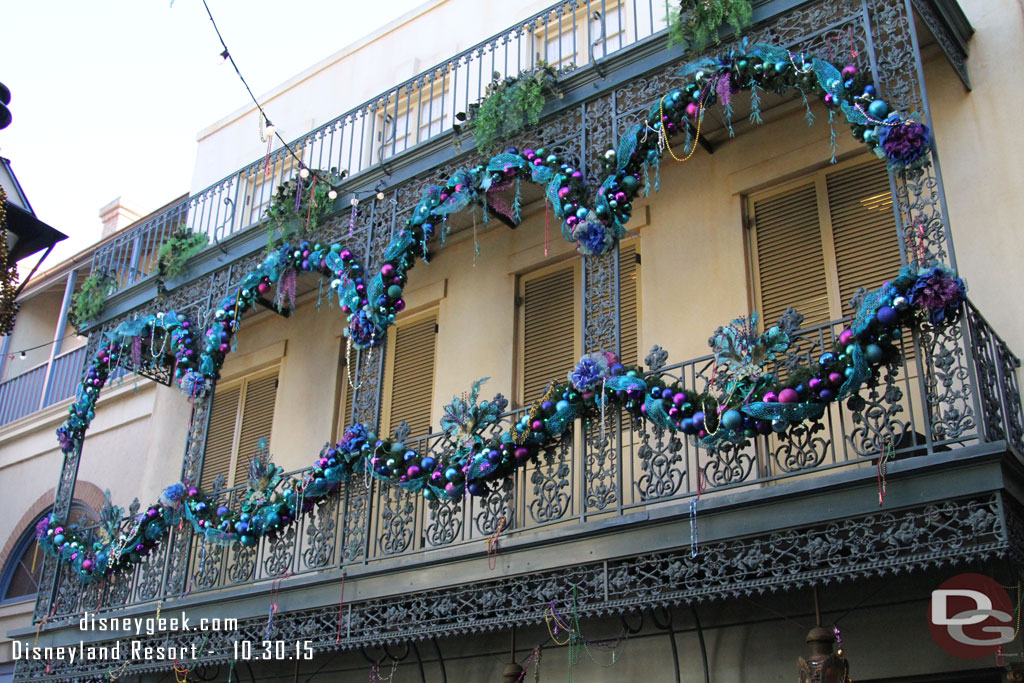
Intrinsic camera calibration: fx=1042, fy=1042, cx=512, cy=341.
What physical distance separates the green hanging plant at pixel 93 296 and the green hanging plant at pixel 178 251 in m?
1.23

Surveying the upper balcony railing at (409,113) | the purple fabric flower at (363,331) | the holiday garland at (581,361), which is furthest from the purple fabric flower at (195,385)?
the purple fabric flower at (363,331)

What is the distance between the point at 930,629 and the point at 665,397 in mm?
2327

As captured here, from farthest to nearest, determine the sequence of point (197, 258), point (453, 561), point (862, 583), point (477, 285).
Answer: point (197, 258) → point (477, 285) → point (453, 561) → point (862, 583)

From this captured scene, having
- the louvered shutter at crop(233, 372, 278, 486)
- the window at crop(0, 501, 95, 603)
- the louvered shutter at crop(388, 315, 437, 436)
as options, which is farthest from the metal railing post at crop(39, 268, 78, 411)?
the louvered shutter at crop(388, 315, 437, 436)

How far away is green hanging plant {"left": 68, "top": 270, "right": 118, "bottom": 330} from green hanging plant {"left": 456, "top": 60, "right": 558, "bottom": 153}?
20.4 feet

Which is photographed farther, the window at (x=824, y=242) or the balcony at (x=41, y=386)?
the balcony at (x=41, y=386)

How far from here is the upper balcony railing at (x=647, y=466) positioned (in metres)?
6.58

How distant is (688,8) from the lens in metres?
8.54

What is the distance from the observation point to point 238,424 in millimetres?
12828

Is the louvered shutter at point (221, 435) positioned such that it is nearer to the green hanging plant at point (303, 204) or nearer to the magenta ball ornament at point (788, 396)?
the green hanging plant at point (303, 204)

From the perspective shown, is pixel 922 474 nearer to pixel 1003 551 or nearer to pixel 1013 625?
pixel 1003 551

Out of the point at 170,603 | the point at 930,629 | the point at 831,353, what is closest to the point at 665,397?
the point at 831,353

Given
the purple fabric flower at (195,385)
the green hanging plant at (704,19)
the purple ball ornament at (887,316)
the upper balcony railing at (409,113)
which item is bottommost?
the purple ball ornament at (887,316)

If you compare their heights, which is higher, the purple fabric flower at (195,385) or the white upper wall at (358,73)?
the white upper wall at (358,73)
